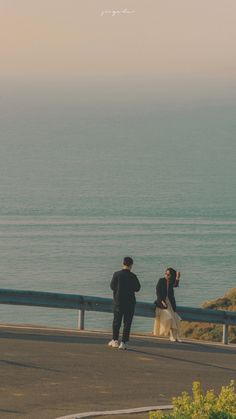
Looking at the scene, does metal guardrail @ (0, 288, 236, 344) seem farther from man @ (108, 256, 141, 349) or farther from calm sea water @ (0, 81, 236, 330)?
calm sea water @ (0, 81, 236, 330)

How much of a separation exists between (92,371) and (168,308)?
347 centimetres

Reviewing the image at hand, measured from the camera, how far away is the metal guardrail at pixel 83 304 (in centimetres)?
2117

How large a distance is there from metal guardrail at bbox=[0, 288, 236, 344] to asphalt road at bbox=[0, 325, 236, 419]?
1.36 ft

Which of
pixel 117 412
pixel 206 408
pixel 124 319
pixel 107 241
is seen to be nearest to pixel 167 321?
pixel 124 319

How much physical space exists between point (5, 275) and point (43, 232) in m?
20.9

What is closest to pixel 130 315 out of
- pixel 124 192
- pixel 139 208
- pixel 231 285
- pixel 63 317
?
pixel 63 317

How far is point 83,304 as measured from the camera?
2141cm

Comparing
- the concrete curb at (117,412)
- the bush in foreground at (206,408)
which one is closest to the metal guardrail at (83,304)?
the concrete curb at (117,412)

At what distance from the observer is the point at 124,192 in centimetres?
17288

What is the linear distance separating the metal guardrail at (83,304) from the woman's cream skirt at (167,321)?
0.91 ft

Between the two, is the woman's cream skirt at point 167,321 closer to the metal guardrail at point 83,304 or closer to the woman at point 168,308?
the woman at point 168,308

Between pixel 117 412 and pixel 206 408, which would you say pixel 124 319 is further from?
Result: pixel 206 408

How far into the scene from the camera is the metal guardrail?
69.5 ft

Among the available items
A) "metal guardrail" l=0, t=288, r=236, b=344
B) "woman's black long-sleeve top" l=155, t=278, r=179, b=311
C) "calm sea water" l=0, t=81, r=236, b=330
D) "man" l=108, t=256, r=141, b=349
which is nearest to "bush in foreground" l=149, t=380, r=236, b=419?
"man" l=108, t=256, r=141, b=349
